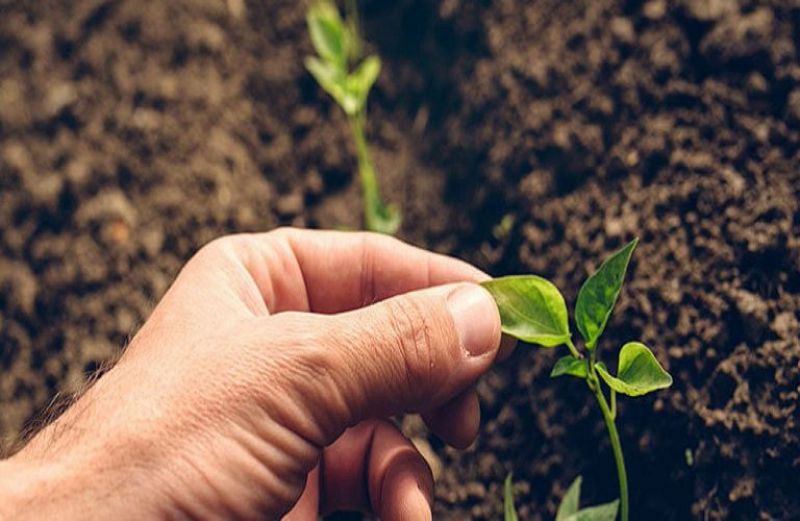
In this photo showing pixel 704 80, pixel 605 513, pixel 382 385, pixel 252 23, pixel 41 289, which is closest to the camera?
pixel 382 385

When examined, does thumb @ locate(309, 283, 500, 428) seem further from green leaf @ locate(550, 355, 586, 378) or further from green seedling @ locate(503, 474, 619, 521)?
green seedling @ locate(503, 474, 619, 521)

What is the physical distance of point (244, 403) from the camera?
0.88 m

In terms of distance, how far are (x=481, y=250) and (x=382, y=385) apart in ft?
2.06

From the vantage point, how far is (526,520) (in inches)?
49.3

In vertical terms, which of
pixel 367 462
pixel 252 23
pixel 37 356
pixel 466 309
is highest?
pixel 252 23

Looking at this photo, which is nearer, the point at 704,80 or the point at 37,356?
the point at 704,80

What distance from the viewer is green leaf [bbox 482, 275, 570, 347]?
101 centimetres

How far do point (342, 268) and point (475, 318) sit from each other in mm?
309

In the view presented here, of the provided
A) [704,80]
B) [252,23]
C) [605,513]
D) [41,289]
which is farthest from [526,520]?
[252,23]

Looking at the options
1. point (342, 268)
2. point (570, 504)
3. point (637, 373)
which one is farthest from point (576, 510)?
point (342, 268)

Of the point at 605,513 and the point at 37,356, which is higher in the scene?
the point at 37,356

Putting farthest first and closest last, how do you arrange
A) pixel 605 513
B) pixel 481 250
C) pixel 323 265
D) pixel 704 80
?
pixel 481 250
pixel 704 80
pixel 323 265
pixel 605 513

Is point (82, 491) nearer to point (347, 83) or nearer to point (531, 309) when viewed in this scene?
point (531, 309)

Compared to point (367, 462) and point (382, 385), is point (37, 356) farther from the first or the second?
point (382, 385)
